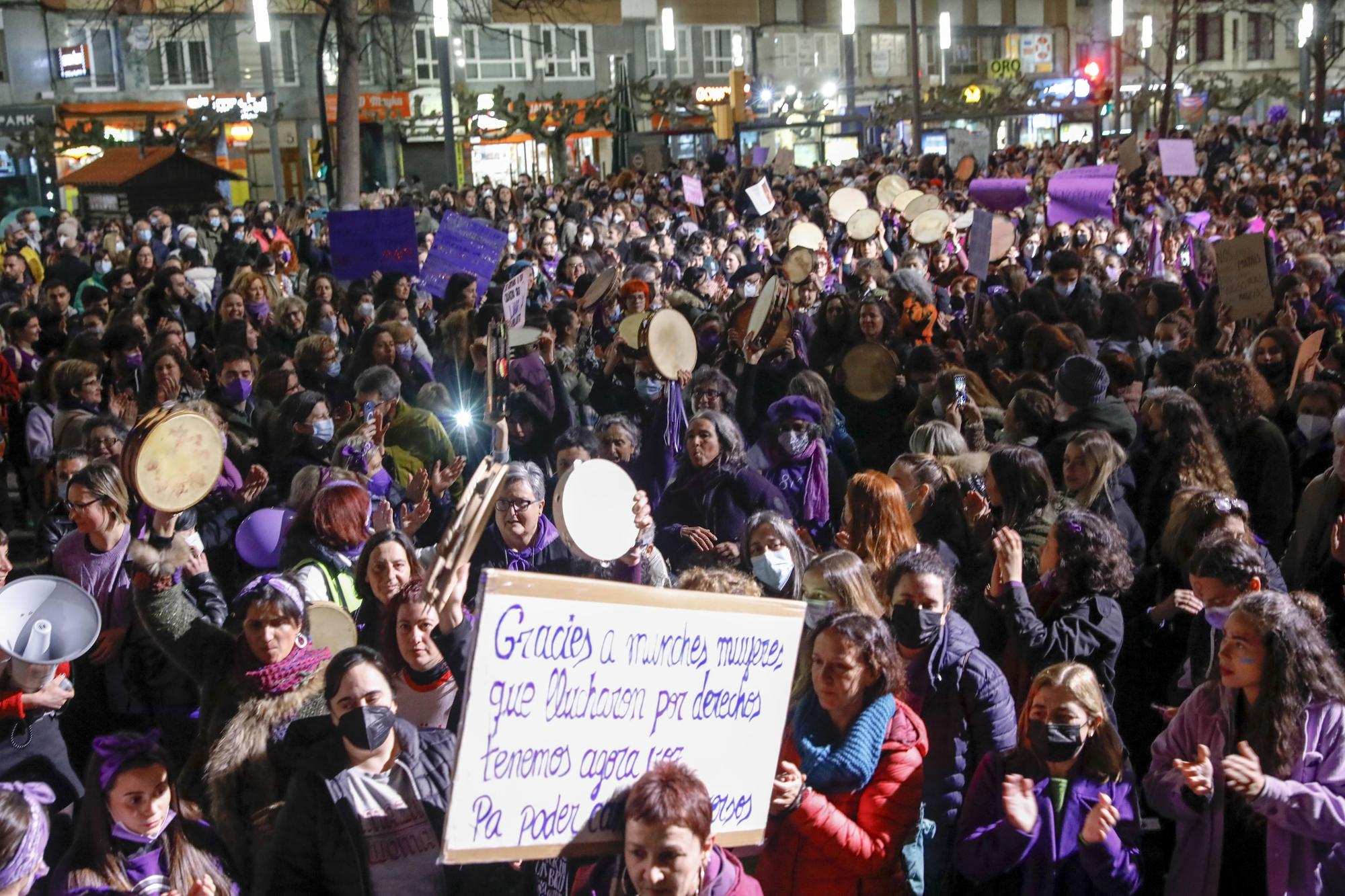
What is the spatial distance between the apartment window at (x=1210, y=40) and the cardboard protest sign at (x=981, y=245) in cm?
6755

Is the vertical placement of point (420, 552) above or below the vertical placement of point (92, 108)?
below

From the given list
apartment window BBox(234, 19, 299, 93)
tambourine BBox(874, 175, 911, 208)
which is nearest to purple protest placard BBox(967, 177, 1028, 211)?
tambourine BBox(874, 175, 911, 208)

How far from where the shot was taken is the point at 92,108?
41.6 meters

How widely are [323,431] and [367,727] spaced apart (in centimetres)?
336

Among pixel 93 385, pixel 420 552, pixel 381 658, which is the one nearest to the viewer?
pixel 381 658

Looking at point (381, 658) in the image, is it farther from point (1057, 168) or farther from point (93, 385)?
point (1057, 168)

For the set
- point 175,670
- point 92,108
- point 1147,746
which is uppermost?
point 92,108

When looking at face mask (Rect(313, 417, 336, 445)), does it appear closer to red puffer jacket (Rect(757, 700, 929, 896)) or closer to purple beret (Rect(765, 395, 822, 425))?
purple beret (Rect(765, 395, 822, 425))

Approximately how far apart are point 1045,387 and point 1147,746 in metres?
2.39

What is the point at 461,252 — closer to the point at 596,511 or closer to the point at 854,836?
the point at 596,511

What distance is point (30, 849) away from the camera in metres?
3.06

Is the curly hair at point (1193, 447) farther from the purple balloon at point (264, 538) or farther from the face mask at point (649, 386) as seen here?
the purple balloon at point (264, 538)

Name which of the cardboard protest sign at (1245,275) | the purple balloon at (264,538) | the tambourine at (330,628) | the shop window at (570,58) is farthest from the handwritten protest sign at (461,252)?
Result: the shop window at (570,58)

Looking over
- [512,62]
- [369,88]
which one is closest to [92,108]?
[369,88]
